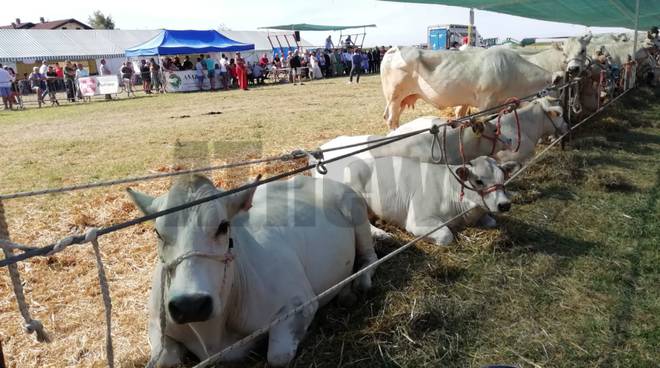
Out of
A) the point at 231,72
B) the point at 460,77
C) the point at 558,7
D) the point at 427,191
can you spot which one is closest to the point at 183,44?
the point at 231,72

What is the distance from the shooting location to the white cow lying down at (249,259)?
2375mm

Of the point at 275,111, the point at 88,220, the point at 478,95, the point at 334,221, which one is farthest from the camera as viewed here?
the point at 275,111

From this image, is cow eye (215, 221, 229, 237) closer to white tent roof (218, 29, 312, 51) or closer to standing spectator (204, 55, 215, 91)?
standing spectator (204, 55, 215, 91)

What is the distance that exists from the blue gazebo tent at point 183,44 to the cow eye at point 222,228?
25.0 m

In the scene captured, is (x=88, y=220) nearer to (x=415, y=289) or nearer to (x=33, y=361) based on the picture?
(x=33, y=361)

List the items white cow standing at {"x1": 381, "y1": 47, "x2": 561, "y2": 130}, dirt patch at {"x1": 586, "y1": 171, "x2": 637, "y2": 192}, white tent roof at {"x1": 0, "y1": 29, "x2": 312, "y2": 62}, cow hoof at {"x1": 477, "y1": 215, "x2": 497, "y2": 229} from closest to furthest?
cow hoof at {"x1": 477, "y1": 215, "x2": 497, "y2": 229}
dirt patch at {"x1": 586, "y1": 171, "x2": 637, "y2": 192}
white cow standing at {"x1": 381, "y1": 47, "x2": 561, "y2": 130}
white tent roof at {"x1": 0, "y1": 29, "x2": 312, "y2": 62}

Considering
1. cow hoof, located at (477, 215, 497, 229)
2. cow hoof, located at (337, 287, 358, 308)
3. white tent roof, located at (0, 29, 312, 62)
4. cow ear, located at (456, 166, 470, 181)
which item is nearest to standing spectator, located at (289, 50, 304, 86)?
white tent roof, located at (0, 29, 312, 62)

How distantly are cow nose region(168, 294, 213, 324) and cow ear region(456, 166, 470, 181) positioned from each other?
3059 mm

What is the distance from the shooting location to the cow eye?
2477 mm

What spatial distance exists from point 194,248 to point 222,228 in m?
0.18

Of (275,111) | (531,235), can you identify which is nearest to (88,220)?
(531,235)

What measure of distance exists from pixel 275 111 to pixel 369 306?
38.9 ft

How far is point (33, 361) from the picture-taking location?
3240 mm

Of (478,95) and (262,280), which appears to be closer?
(262,280)
